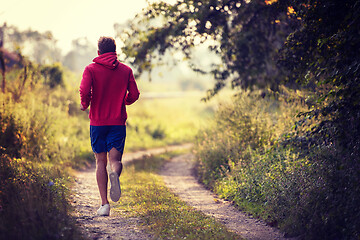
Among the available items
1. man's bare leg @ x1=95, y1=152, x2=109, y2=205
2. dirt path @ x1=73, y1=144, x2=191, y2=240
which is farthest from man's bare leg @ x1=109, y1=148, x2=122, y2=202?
dirt path @ x1=73, y1=144, x2=191, y2=240

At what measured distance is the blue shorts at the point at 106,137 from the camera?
19.6 ft

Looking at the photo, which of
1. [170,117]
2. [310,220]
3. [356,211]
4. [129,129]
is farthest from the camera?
[170,117]

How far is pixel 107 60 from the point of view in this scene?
595 cm

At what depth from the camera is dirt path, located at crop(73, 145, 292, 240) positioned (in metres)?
5.48

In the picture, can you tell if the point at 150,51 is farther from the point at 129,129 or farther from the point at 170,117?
the point at 170,117

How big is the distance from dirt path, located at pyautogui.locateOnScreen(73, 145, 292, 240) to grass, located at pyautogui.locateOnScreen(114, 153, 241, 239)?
0.73 feet

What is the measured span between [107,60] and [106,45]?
0.79ft

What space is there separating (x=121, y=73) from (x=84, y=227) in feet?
7.02

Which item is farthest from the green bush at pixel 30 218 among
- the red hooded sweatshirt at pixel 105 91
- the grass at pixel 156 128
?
the grass at pixel 156 128

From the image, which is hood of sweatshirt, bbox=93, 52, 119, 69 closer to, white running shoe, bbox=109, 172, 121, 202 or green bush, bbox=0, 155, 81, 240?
white running shoe, bbox=109, 172, 121, 202

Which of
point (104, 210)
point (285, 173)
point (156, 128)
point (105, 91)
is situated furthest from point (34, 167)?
point (156, 128)

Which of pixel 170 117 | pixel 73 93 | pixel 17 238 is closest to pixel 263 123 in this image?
pixel 17 238

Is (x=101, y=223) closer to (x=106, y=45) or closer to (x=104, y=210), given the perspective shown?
(x=104, y=210)

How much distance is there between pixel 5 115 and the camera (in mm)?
10234
